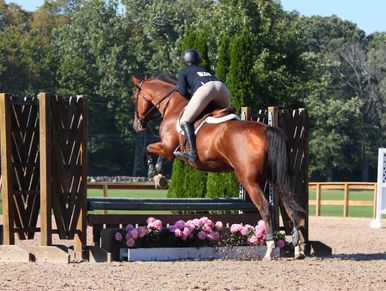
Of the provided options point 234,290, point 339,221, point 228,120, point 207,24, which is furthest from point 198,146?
point 207,24

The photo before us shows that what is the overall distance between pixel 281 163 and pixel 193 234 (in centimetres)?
150

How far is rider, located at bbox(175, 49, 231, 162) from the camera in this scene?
1296 cm

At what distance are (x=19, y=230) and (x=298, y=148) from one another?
12.9ft

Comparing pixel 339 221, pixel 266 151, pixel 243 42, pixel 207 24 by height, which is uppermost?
pixel 207 24

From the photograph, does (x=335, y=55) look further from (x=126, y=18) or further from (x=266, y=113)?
(x=266, y=113)

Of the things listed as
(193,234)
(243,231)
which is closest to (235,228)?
(243,231)

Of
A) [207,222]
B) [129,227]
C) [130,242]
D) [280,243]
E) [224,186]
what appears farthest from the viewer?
[224,186]

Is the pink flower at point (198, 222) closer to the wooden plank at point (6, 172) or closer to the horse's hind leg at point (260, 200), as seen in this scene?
the horse's hind leg at point (260, 200)

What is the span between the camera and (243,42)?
22.1 metres

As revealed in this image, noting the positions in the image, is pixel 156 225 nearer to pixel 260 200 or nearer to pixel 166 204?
pixel 166 204

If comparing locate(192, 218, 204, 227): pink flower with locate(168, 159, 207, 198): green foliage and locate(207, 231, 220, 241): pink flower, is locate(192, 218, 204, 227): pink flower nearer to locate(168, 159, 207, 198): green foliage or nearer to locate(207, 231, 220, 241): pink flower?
locate(207, 231, 220, 241): pink flower

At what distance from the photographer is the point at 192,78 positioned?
43.6 feet

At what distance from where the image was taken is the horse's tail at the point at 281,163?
12195mm

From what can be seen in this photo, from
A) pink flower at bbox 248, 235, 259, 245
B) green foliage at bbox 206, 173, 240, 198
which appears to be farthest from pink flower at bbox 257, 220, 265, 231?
green foliage at bbox 206, 173, 240, 198
